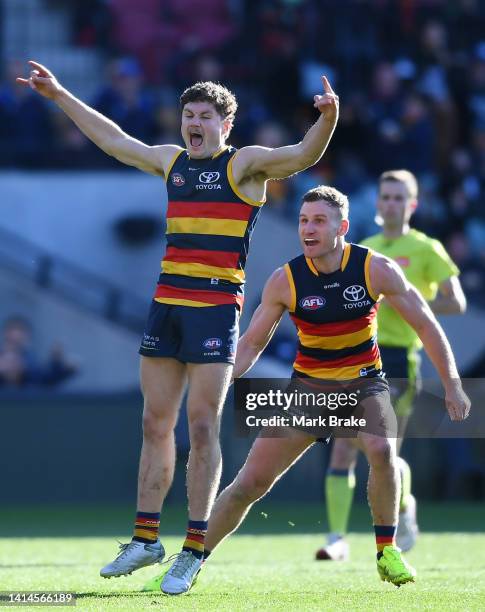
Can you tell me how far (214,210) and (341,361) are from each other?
3.48 feet

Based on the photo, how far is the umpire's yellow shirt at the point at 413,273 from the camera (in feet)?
33.2

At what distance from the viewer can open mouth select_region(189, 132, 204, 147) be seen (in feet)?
24.8

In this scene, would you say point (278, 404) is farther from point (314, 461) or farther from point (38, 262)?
point (38, 262)

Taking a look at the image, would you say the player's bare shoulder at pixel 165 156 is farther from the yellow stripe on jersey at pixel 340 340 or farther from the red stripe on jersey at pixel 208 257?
the yellow stripe on jersey at pixel 340 340

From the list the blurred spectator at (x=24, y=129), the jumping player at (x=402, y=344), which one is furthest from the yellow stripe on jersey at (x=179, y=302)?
Result: the blurred spectator at (x=24, y=129)

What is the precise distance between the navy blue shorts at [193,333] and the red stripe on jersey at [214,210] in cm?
46

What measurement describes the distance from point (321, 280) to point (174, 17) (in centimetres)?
1202

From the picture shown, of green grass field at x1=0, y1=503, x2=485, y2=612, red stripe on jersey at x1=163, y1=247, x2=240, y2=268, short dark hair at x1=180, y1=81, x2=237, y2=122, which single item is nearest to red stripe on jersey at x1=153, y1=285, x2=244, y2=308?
red stripe on jersey at x1=163, y1=247, x2=240, y2=268

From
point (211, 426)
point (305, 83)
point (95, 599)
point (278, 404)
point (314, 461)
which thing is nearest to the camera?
point (95, 599)

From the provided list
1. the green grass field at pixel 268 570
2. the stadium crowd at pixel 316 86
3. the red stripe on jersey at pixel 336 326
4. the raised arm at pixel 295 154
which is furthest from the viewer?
the stadium crowd at pixel 316 86

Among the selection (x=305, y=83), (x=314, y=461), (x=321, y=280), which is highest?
(x=305, y=83)

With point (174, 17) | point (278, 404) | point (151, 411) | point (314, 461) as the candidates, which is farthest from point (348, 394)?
point (174, 17)

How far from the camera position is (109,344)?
54.6 ft

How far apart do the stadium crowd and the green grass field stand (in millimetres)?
4611
